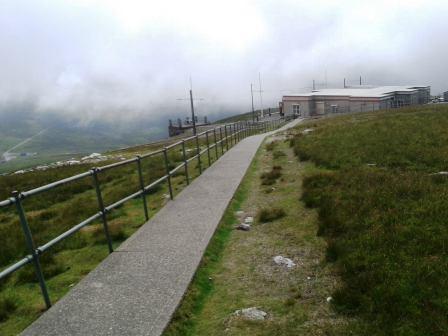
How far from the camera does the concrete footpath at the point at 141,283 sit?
440cm

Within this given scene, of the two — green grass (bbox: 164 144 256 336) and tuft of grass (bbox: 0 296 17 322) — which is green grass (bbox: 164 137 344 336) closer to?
green grass (bbox: 164 144 256 336)

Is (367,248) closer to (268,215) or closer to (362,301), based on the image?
(362,301)

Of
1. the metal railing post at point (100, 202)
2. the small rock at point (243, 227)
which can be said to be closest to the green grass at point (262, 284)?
the small rock at point (243, 227)

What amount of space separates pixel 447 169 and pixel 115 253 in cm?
877

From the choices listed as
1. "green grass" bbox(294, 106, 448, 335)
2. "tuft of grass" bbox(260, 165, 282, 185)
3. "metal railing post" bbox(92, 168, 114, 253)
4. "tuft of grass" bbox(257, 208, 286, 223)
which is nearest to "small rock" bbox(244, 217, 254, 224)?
"tuft of grass" bbox(257, 208, 286, 223)

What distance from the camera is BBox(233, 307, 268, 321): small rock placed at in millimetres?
4438

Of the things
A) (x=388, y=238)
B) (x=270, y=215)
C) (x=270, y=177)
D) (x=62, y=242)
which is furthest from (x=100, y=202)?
(x=270, y=177)

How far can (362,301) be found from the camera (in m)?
4.36

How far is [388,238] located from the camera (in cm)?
587

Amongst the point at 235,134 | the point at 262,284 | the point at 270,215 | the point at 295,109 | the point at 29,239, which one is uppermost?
the point at 295,109

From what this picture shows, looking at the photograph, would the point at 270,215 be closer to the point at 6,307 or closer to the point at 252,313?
the point at 252,313

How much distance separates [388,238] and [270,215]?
2699 millimetres

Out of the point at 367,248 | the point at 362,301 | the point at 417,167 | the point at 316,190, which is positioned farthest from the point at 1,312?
the point at 417,167

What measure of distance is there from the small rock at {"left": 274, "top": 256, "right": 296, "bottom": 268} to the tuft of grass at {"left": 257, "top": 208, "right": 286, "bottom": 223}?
1981 millimetres
